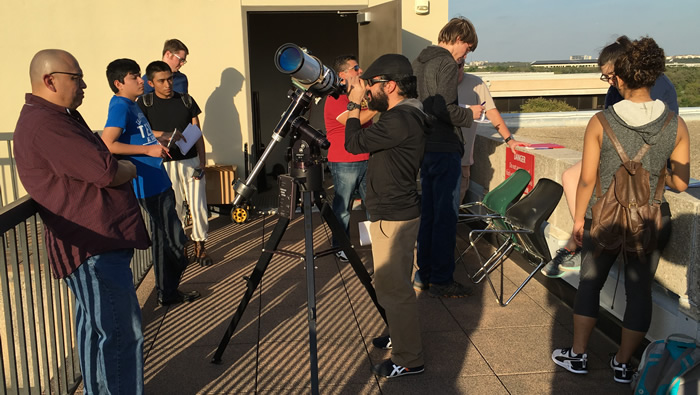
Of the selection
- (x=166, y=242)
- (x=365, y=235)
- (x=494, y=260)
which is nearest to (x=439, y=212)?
(x=494, y=260)

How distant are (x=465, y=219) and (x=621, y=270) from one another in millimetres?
1382

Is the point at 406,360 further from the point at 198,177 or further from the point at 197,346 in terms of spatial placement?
the point at 198,177

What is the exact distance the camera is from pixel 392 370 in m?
3.54

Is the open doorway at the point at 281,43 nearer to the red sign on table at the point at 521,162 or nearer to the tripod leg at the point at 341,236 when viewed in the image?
the red sign on table at the point at 521,162

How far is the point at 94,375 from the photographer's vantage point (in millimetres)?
2930

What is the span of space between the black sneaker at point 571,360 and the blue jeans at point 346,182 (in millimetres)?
2350

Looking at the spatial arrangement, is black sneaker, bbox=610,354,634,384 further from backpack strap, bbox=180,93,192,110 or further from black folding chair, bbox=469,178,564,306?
backpack strap, bbox=180,93,192,110

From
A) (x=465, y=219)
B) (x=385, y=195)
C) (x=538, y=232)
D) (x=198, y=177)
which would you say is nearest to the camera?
(x=385, y=195)

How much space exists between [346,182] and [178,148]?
1.48 metres

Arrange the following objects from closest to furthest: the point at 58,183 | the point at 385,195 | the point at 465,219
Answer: the point at 58,183 < the point at 385,195 < the point at 465,219

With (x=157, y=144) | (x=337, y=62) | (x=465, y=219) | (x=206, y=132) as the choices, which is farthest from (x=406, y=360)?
(x=206, y=132)

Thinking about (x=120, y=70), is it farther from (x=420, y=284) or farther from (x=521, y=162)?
(x=521, y=162)

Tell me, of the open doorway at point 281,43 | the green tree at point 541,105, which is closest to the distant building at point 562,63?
the green tree at point 541,105

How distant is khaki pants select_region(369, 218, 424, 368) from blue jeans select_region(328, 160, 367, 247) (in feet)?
6.77
